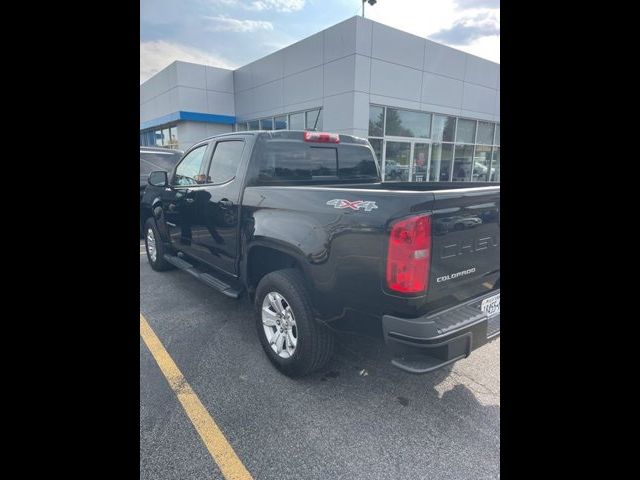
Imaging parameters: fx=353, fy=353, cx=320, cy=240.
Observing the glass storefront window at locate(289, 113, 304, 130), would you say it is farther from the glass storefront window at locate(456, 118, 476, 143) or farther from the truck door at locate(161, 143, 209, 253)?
the truck door at locate(161, 143, 209, 253)

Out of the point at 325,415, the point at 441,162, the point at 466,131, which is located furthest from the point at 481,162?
the point at 325,415

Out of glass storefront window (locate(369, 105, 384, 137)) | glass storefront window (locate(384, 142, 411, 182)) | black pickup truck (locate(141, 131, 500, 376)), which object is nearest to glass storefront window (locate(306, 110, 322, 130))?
glass storefront window (locate(369, 105, 384, 137))

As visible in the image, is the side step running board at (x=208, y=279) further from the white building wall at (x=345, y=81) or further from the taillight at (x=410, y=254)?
the white building wall at (x=345, y=81)

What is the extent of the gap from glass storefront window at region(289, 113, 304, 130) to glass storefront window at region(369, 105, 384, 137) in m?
2.95

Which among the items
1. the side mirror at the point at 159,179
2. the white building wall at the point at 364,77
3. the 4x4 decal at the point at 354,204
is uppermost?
the white building wall at the point at 364,77

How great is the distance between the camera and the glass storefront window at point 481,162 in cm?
1691

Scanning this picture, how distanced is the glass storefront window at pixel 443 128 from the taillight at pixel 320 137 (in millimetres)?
12149

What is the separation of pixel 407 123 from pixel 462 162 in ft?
13.8

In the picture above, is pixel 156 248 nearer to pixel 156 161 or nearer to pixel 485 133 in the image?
pixel 156 161

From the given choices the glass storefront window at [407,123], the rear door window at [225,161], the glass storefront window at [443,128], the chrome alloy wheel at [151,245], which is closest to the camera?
the rear door window at [225,161]

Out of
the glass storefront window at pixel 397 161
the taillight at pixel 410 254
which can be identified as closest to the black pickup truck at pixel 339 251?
the taillight at pixel 410 254
